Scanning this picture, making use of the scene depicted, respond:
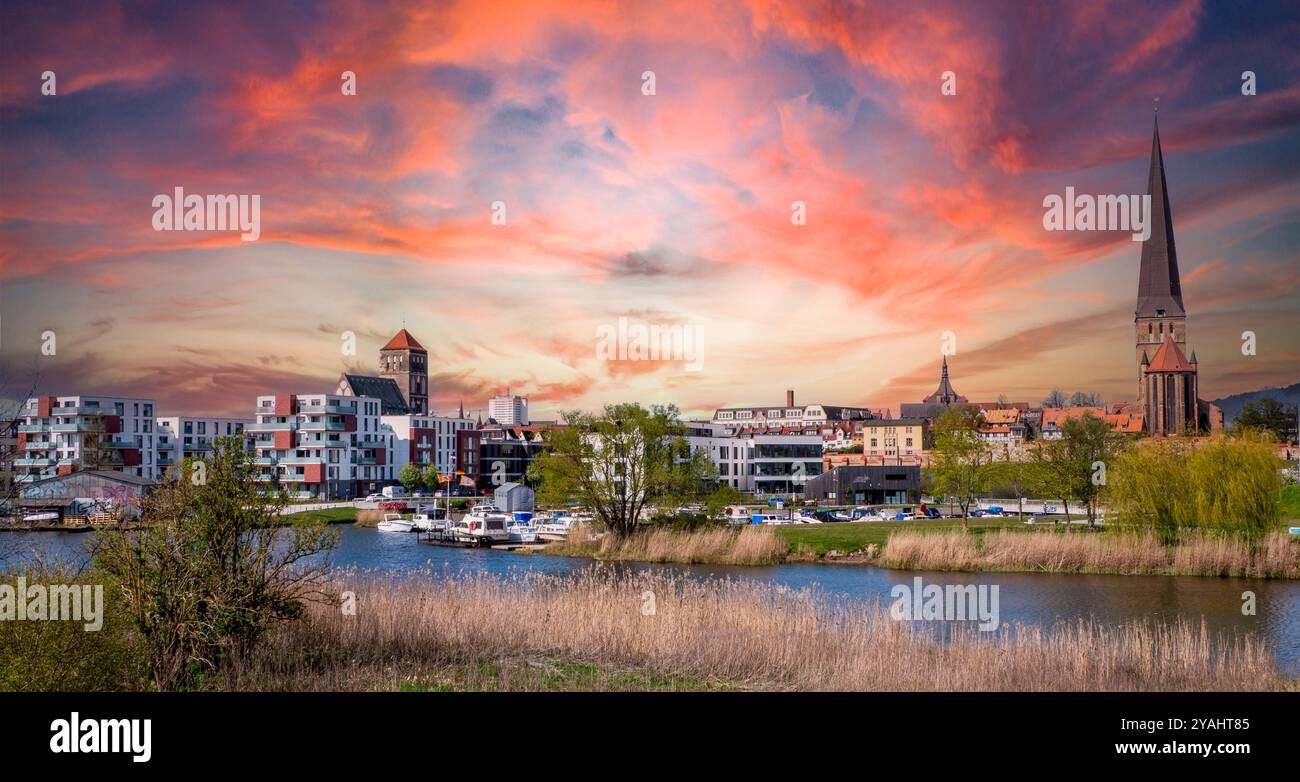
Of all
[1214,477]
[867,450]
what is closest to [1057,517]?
[1214,477]

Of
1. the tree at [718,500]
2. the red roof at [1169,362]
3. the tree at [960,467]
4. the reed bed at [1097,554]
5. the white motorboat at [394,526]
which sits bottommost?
the white motorboat at [394,526]

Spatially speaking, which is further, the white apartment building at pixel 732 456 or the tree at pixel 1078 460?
the white apartment building at pixel 732 456

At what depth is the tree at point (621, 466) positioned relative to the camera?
4272 cm

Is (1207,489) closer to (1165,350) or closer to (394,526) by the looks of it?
(394,526)

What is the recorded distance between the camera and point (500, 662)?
496 inches

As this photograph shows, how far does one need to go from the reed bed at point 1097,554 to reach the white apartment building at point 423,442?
6317 cm

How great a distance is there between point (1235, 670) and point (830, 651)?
5642 mm

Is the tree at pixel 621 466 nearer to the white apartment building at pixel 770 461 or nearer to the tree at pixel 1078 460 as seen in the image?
the tree at pixel 1078 460

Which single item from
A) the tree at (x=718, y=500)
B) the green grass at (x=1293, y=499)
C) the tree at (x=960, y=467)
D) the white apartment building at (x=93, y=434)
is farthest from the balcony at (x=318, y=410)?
the green grass at (x=1293, y=499)

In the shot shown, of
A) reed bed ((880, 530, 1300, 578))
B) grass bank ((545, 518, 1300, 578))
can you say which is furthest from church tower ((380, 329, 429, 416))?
reed bed ((880, 530, 1300, 578))

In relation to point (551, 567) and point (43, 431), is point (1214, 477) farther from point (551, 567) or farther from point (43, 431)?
point (43, 431)

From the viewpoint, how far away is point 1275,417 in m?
88.1

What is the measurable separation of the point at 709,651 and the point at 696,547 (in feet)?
82.9

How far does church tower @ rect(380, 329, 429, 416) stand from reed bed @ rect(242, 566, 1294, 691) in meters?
134
